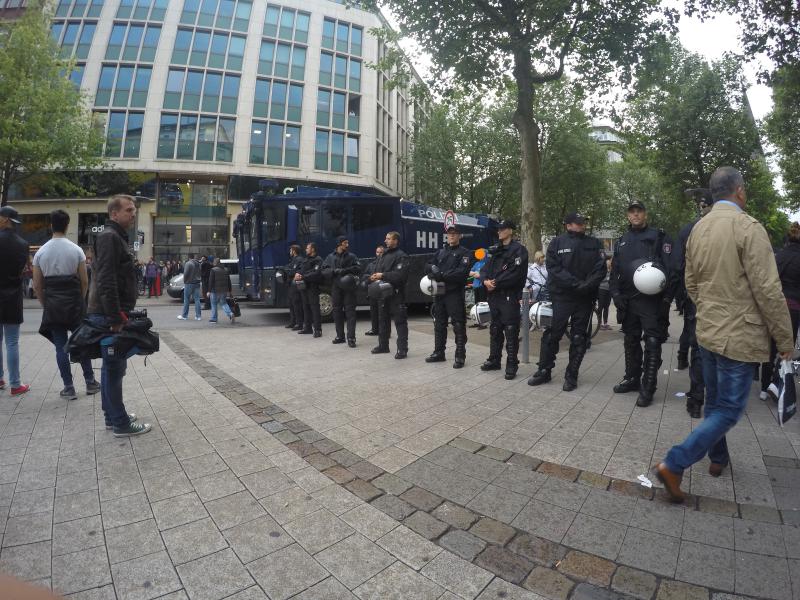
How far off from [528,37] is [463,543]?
1122 centimetres

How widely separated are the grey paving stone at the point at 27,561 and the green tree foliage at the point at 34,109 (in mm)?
20858

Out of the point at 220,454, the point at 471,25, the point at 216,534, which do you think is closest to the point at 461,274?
the point at 220,454

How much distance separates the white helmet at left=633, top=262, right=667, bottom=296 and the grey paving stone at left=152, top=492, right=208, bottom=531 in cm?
409

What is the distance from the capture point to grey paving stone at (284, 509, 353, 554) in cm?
221

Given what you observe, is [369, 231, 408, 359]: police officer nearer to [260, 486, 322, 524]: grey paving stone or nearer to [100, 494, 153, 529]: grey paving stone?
[260, 486, 322, 524]: grey paving stone

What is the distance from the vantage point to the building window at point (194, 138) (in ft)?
97.0

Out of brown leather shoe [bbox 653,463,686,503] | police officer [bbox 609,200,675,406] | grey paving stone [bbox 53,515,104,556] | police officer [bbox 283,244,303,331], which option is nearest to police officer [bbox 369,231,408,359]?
police officer [bbox 609,200,675,406]

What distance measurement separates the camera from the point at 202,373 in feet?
19.2

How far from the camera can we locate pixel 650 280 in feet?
14.2

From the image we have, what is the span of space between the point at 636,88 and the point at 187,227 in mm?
27789

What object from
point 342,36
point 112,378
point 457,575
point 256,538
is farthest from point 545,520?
point 342,36

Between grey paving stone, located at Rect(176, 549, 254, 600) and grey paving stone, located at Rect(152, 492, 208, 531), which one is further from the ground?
grey paving stone, located at Rect(152, 492, 208, 531)

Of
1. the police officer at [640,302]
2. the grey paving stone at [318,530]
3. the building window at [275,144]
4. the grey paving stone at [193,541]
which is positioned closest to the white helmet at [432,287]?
the police officer at [640,302]

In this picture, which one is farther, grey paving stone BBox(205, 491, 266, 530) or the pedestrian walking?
the pedestrian walking
